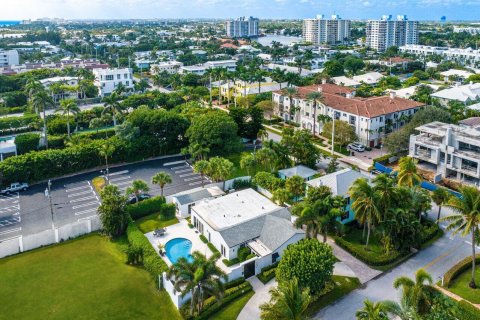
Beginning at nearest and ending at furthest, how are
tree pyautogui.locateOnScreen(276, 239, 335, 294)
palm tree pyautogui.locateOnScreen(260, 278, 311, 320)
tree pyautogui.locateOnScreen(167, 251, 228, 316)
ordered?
1. palm tree pyautogui.locateOnScreen(260, 278, 311, 320)
2. tree pyautogui.locateOnScreen(167, 251, 228, 316)
3. tree pyautogui.locateOnScreen(276, 239, 335, 294)

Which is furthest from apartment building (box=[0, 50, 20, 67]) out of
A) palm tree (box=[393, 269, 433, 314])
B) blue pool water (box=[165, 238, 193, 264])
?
palm tree (box=[393, 269, 433, 314])

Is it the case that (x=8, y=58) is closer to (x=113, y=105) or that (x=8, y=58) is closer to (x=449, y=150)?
(x=113, y=105)

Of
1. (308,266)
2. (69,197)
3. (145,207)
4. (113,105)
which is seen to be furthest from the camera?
(113,105)

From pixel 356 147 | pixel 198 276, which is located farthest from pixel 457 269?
pixel 356 147

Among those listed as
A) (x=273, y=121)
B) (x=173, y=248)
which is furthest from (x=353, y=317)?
(x=273, y=121)

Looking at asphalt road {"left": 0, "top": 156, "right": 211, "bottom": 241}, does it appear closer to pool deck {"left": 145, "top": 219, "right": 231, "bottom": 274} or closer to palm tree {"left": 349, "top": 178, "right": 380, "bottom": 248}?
pool deck {"left": 145, "top": 219, "right": 231, "bottom": 274}

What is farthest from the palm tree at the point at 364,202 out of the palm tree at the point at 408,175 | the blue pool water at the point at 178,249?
the blue pool water at the point at 178,249
